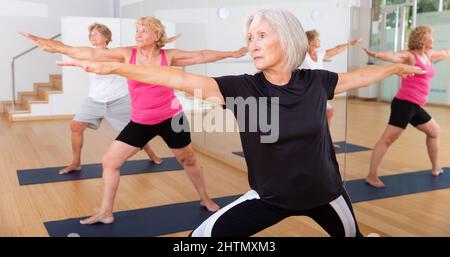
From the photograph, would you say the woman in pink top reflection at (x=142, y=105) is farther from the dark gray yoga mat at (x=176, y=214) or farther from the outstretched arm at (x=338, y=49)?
the outstretched arm at (x=338, y=49)

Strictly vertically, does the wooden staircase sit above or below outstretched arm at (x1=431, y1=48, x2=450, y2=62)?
below

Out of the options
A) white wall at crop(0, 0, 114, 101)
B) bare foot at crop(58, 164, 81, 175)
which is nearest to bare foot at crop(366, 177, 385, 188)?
bare foot at crop(58, 164, 81, 175)

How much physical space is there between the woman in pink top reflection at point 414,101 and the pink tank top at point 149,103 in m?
1.22

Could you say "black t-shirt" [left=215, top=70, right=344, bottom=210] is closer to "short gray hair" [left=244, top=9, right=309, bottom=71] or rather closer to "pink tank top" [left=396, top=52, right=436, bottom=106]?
"short gray hair" [left=244, top=9, right=309, bottom=71]

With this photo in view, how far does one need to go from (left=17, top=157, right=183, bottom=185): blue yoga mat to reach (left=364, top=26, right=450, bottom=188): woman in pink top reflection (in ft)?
A: 6.38

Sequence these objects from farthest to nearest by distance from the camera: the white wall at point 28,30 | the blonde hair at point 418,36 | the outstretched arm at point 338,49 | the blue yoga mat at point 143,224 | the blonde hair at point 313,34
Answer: the white wall at point 28,30
the blonde hair at point 313,34
the outstretched arm at point 338,49
the blue yoga mat at point 143,224
the blonde hair at point 418,36

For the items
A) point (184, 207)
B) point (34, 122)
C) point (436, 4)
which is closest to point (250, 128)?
point (436, 4)

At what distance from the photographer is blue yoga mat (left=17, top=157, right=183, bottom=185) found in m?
3.93

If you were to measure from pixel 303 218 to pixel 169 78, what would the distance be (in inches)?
70.9

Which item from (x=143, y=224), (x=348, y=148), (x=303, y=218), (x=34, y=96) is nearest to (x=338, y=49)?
(x=348, y=148)

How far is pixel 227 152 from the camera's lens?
4.71m

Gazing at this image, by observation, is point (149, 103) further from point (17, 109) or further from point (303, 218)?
point (17, 109)

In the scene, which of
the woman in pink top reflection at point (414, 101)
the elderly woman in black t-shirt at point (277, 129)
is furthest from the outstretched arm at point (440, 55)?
the elderly woman in black t-shirt at point (277, 129)

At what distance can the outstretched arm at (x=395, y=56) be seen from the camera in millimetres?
2699
